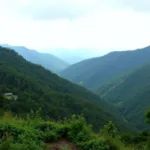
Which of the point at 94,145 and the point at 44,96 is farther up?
the point at 94,145

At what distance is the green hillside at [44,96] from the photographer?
99.3 meters

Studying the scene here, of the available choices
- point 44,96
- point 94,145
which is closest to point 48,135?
point 94,145

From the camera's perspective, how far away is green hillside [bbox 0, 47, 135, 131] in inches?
3908

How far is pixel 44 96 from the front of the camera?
403 ft

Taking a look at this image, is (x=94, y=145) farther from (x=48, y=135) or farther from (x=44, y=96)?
(x=44, y=96)

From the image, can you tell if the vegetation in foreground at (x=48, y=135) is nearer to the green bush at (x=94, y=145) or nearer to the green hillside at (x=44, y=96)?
the green bush at (x=94, y=145)

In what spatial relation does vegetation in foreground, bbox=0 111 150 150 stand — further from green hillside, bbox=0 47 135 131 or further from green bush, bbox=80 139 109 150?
green hillside, bbox=0 47 135 131

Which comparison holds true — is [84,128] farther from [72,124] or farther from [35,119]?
[35,119]

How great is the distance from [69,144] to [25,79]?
12501 cm

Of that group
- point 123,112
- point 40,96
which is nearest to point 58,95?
point 40,96

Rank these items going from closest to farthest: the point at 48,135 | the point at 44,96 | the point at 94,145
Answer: the point at 94,145
the point at 48,135
the point at 44,96

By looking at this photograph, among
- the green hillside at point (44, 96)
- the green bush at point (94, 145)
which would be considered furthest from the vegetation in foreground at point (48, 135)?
the green hillside at point (44, 96)

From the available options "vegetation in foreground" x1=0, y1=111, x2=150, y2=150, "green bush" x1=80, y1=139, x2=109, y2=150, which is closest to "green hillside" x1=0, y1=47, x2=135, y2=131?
"vegetation in foreground" x1=0, y1=111, x2=150, y2=150

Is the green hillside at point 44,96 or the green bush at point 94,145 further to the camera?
the green hillside at point 44,96
